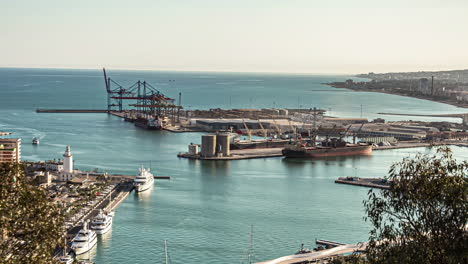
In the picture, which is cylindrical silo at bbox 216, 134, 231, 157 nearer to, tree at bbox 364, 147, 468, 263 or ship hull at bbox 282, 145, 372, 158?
ship hull at bbox 282, 145, 372, 158

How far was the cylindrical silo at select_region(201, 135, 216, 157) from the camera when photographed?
61.1 ft

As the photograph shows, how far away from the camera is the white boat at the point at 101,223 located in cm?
990

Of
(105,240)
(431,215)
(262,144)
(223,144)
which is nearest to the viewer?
(431,215)

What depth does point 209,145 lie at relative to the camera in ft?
61.3

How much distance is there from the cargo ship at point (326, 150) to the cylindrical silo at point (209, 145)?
2.05 meters

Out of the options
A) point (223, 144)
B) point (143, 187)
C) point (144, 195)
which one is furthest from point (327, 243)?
point (223, 144)

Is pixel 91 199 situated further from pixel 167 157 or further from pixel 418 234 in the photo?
pixel 418 234

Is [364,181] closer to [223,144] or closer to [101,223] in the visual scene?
[223,144]

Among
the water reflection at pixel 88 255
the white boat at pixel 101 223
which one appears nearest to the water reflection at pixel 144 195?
the white boat at pixel 101 223

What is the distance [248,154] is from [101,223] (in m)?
9.61

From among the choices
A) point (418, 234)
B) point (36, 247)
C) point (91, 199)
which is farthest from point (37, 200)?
point (91, 199)

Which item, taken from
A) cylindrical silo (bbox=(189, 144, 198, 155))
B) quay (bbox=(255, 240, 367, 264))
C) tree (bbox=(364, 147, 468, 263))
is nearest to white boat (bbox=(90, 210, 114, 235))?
quay (bbox=(255, 240, 367, 264))

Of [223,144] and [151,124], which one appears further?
[151,124]

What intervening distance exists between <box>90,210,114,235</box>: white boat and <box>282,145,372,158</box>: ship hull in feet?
31.3
